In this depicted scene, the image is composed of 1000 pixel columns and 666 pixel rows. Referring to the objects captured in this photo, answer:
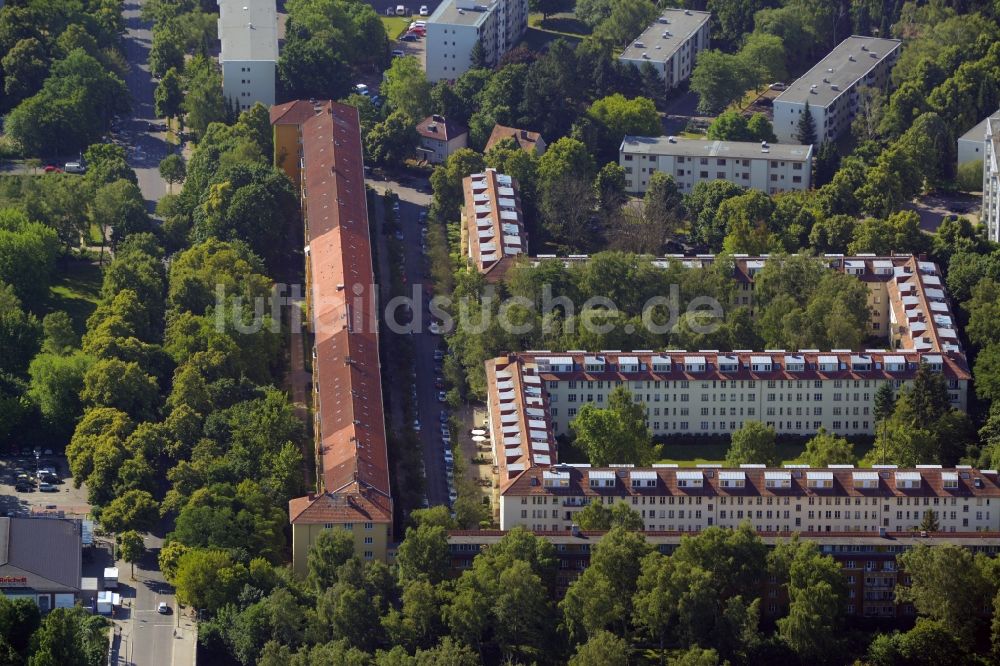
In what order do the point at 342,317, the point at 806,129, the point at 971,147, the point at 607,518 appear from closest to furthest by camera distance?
the point at 607,518 → the point at 342,317 → the point at 971,147 → the point at 806,129

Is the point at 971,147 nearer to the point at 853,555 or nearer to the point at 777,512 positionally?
the point at 777,512

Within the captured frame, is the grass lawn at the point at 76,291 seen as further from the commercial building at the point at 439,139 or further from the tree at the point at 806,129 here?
the tree at the point at 806,129

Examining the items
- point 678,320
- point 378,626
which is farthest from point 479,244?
point 378,626

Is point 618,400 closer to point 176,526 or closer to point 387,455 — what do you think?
point 387,455

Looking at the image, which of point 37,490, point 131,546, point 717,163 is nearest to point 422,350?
point 37,490

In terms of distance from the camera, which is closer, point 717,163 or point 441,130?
point 717,163

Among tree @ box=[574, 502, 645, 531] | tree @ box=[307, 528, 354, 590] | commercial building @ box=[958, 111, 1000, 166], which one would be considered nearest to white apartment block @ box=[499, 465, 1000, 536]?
tree @ box=[574, 502, 645, 531]

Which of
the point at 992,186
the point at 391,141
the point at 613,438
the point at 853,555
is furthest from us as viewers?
the point at 391,141
